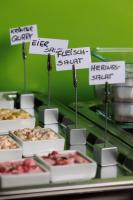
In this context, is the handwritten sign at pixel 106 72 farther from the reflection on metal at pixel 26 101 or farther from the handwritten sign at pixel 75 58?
the reflection on metal at pixel 26 101

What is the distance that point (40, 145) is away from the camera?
1521 mm

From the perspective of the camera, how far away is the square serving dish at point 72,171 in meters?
1.32

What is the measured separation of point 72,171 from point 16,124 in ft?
1.43

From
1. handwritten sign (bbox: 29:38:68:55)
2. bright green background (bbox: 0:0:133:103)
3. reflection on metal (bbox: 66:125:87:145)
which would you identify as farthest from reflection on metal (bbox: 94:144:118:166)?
bright green background (bbox: 0:0:133:103)

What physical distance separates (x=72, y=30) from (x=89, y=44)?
85 mm

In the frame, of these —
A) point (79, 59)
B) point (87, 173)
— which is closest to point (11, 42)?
point (79, 59)

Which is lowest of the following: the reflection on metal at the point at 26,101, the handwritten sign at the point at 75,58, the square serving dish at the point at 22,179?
the square serving dish at the point at 22,179

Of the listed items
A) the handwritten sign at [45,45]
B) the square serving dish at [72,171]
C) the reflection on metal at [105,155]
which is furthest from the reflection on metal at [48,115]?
the square serving dish at [72,171]

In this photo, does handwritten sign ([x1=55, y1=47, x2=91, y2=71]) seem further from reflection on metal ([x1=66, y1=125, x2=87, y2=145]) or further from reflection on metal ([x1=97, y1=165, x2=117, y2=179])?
reflection on metal ([x1=97, y1=165, x2=117, y2=179])

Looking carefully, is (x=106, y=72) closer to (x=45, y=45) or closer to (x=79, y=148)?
(x=79, y=148)

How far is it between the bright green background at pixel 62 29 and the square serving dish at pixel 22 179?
0.95 meters

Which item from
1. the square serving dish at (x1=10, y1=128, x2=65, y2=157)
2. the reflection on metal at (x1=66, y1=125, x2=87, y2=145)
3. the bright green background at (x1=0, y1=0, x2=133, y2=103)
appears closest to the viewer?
the square serving dish at (x1=10, y1=128, x2=65, y2=157)

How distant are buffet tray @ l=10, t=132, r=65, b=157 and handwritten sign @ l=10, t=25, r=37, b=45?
1.79 feet

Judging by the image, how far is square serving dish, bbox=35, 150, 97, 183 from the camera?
1319 mm
